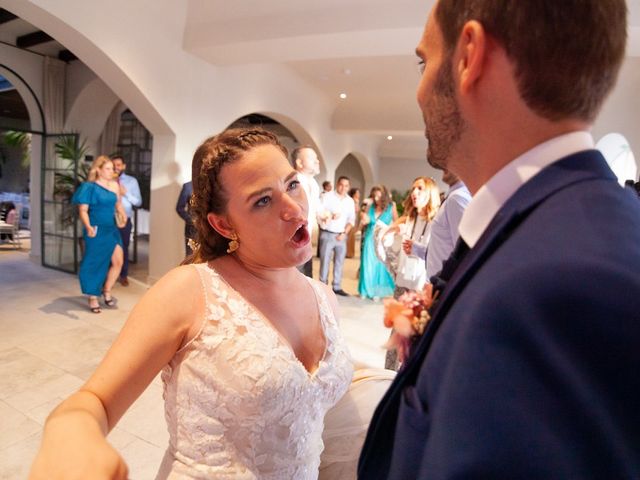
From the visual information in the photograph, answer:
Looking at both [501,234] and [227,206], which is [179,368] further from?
[501,234]

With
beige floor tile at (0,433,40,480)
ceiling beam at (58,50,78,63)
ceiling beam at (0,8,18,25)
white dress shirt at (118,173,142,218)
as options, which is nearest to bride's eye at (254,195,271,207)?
beige floor tile at (0,433,40,480)

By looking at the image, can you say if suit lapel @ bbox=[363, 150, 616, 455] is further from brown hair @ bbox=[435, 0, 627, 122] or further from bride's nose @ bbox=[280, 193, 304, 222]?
bride's nose @ bbox=[280, 193, 304, 222]

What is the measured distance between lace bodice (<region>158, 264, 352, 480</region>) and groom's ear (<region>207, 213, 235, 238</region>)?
0.17 m

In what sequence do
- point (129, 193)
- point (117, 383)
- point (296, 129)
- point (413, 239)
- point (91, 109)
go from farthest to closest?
point (296, 129), point (91, 109), point (129, 193), point (413, 239), point (117, 383)

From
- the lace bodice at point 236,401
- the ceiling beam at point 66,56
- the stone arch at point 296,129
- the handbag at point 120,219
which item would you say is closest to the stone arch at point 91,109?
the ceiling beam at point 66,56

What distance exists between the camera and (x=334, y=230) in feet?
19.2

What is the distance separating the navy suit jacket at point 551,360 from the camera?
1.27 ft

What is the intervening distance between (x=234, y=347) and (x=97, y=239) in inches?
165

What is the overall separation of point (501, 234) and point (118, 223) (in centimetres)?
490

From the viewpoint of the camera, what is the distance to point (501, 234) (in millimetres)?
474

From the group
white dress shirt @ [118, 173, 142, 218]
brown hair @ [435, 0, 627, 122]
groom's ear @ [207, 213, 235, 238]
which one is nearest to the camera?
brown hair @ [435, 0, 627, 122]

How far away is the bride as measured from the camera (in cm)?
91

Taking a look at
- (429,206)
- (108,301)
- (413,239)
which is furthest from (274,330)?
(108,301)

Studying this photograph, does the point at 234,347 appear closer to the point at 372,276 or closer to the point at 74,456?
the point at 74,456
